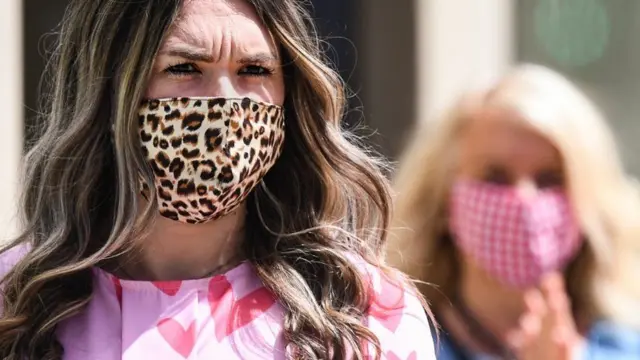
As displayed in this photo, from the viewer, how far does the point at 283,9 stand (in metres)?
2.62

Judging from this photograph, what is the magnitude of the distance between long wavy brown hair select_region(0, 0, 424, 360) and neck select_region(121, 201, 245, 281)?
0.20ft

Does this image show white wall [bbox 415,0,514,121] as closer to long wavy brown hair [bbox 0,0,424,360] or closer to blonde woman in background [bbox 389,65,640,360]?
blonde woman in background [bbox 389,65,640,360]

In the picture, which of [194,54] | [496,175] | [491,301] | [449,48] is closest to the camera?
[194,54]

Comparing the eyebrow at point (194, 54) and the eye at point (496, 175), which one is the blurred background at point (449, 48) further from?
the eyebrow at point (194, 54)

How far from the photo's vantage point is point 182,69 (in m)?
2.57

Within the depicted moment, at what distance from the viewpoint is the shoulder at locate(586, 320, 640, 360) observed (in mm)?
4125

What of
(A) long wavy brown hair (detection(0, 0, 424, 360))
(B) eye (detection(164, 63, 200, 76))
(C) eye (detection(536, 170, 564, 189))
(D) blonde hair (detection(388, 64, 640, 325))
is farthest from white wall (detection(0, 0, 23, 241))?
(B) eye (detection(164, 63, 200, 76))

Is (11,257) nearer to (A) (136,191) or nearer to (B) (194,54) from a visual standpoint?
(A) (136,191)

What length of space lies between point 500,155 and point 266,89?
1.73 m

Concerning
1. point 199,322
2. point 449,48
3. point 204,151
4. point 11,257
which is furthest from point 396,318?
point 449,48

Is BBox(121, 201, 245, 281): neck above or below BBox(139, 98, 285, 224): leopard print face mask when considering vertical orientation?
below

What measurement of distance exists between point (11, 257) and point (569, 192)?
2.15m

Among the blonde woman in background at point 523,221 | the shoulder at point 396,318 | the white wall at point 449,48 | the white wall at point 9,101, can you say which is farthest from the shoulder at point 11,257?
the white wall at point 449,48

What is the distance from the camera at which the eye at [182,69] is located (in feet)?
8.38
